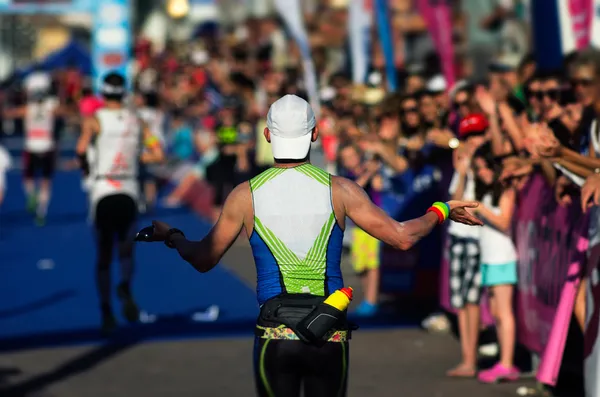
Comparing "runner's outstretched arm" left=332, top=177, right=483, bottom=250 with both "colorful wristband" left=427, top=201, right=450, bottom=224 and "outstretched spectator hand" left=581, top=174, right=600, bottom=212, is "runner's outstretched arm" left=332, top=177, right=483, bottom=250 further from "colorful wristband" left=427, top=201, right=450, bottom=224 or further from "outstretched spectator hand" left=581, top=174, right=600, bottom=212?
"outstretched spectator hand" left=581, top=174, right=600, bottom=212

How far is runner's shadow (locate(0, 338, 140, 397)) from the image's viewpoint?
8.20 meters

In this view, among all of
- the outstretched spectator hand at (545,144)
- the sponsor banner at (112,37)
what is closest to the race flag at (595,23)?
the outstretched spectator hand at (545,144)

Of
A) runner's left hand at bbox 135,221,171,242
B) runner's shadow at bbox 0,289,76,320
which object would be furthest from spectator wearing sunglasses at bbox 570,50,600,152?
runner's shadow at bbox 0,289,76,320

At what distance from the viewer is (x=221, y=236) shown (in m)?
5.16

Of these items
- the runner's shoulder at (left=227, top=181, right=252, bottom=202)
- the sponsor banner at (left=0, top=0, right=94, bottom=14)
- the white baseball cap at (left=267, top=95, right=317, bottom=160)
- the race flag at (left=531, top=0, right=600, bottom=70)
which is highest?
the sponsor banner at (left=0, top=0, right=94, bottom=14)

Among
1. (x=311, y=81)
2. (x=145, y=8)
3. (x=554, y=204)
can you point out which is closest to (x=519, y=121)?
(x=554, y=204)

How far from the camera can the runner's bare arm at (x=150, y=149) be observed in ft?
36.1

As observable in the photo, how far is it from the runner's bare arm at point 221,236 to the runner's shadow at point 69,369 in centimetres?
331

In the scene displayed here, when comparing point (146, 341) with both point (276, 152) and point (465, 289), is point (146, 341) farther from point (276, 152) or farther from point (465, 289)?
point (276, 152)

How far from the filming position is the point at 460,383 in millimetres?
8469

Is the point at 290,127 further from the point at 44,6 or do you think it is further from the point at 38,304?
the point at 44,6

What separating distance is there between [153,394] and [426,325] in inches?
123

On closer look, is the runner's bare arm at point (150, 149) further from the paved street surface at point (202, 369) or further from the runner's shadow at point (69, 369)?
the paved street surface at point (202, 369)

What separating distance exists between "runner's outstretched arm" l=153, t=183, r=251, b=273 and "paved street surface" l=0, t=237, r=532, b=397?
3.06 meters
